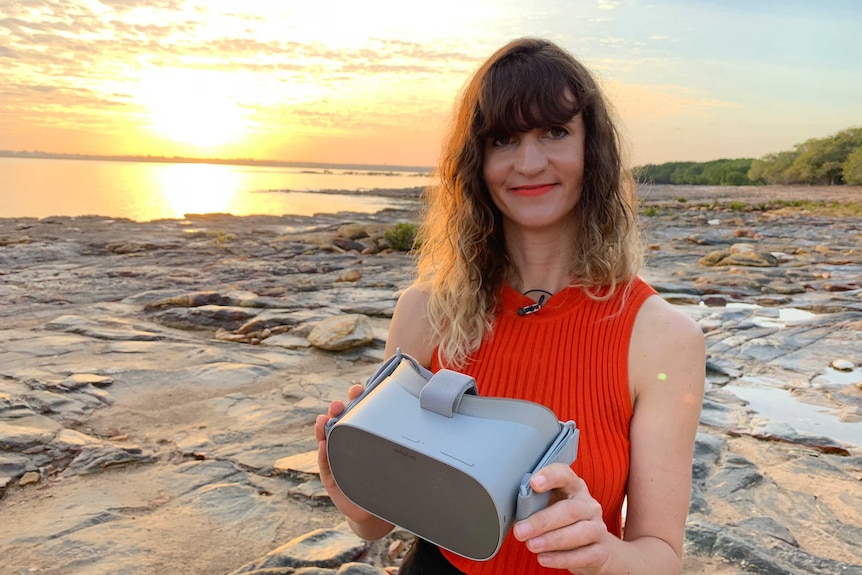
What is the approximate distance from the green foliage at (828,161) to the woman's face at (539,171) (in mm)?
57049

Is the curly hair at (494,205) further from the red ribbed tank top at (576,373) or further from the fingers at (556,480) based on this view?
the fingers at (556,480)

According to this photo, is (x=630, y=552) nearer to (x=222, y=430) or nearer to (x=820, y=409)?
(x=222, y=430)

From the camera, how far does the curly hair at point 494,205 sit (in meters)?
1.83

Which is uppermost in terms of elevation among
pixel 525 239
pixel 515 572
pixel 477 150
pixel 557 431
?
pixel 477 150

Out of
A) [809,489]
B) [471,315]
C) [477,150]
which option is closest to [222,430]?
[471,315]

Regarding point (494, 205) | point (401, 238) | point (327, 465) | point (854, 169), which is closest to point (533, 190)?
point (494, 205)

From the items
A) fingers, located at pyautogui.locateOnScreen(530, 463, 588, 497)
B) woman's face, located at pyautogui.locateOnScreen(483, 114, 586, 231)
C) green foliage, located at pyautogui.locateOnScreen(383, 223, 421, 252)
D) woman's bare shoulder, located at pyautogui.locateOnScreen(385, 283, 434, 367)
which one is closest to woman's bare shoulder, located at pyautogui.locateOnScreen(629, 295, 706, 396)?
woman's face, located at pyautogui.locateOnScreen(483, 114, 586, 231)

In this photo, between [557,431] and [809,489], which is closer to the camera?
[557,431]

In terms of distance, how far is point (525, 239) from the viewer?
211 centimetres

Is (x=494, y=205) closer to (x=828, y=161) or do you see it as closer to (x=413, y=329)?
(x=413, y=329)

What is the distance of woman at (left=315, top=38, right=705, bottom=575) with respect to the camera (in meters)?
1.61

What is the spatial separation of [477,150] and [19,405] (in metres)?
3.31

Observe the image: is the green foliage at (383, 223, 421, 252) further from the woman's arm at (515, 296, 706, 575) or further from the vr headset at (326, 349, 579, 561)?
the vr headset at (326, 349, 579, 561)

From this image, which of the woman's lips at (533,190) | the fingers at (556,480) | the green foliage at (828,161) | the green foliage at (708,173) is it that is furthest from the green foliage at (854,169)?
the fingers at (556,480)
